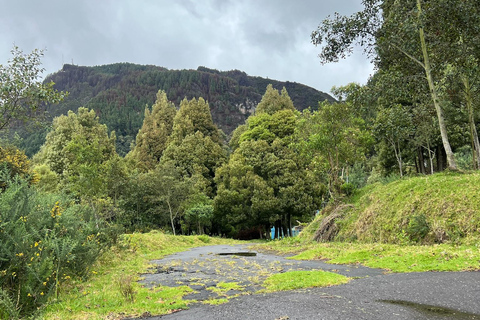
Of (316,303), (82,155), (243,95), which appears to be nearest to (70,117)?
(82,155)

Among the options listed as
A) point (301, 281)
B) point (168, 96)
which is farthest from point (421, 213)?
point (168, 96)

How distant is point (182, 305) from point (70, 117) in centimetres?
4507

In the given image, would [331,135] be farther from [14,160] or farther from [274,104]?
[274,104]

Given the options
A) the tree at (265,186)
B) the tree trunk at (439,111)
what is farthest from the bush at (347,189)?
the tree at (265,186)

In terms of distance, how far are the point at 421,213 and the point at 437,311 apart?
7.96 m

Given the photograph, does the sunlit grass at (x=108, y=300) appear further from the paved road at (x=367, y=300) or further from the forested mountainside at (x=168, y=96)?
the forested mountainside at (x=168, y=96)

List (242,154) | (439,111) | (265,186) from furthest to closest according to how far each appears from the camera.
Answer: (242,154)
(265,186)
(439,111)

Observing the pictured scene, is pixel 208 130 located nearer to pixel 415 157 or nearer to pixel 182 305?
pixel 415 157

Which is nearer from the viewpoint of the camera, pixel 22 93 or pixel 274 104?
pixel 22 93

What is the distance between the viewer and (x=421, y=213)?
12.0m

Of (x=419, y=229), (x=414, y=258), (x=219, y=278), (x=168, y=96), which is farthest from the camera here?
(x=168, y=96)

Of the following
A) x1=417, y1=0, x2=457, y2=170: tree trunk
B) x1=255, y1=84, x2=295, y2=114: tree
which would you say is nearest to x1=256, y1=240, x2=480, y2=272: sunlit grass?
x1=417, y1=0, x2=457, y2=170: tree trunk

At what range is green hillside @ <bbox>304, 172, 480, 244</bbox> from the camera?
1054 cm

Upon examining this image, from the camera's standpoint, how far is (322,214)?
20.9m
